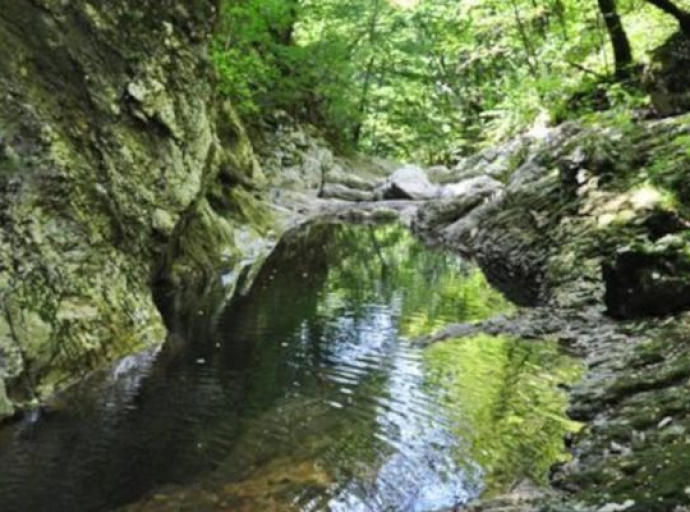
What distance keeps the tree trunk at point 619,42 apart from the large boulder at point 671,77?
1.07 meters

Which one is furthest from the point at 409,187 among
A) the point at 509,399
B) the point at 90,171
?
the point at 509,399

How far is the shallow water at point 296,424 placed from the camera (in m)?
7.35

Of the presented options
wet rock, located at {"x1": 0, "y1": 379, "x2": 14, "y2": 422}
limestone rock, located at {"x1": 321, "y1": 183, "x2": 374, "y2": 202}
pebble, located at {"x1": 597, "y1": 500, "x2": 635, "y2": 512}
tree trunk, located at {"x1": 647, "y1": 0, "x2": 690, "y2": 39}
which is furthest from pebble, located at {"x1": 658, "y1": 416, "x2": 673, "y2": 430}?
limestone rock, located at {"x1": 321, "y1": 183, "x2": 374, "y2": 202}

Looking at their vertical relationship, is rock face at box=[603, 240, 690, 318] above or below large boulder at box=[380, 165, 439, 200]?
below

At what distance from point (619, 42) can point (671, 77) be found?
215 centimetres

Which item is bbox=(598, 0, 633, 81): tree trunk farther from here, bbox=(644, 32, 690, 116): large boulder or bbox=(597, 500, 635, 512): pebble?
bbox=(597, 500, 635, 512): pebble

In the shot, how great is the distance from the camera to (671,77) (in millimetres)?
18969

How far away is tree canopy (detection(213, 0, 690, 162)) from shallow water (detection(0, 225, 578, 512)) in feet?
17.0

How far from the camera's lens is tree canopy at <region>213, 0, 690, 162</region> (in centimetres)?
2226

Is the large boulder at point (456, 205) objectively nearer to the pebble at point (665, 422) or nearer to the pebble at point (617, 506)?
the pebble at point (665, 422)

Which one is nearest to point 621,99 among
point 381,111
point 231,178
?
point 231,178

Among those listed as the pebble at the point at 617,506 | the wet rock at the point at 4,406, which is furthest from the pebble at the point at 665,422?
the wet rock at the point at 4,406

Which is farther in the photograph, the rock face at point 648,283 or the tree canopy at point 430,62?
the tree canopy at point 430,62

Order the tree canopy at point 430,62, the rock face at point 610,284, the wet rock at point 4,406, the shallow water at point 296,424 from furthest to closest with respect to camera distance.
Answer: the tree canopy at point 430,62
the wet rock at point 4,406
the shallow water at point 296,424
the rock face at point 610,284
